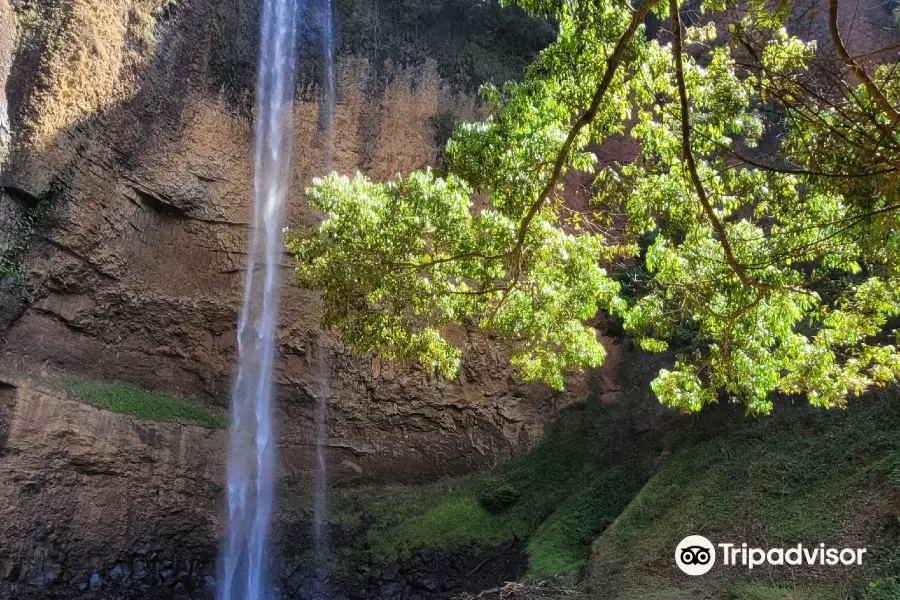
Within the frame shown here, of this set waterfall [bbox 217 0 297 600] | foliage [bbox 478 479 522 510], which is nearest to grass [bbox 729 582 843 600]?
foliage [bbox 478 479 522 510]

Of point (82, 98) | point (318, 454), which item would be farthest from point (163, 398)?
point (82, 98)

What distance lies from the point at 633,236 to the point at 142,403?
11184 millimetres

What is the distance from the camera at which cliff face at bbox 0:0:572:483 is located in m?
13.0

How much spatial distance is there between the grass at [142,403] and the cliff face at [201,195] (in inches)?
17.6

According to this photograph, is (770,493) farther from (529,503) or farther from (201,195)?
(201,195)

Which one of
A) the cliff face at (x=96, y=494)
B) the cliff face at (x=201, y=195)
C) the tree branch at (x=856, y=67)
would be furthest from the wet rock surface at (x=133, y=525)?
the tree branch at (x=856, y=67)

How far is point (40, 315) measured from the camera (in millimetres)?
13336

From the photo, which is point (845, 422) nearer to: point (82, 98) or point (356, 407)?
point (356, 407)

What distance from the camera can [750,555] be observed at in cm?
930

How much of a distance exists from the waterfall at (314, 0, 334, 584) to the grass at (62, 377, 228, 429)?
2230 mm

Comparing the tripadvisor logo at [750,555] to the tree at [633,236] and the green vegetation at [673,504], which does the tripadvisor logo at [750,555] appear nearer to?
the green vegetation at [673,504]

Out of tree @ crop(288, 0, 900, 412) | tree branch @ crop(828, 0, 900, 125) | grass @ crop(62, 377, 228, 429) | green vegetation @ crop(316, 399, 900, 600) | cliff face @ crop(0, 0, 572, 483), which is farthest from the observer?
grass @ crop(62, 377, 228, 429)

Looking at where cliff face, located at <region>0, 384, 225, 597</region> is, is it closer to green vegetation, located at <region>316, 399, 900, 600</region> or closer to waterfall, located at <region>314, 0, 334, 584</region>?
waterfall, located at <region>314, 0, 334, 584</region>

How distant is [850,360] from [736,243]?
164 centimetres
